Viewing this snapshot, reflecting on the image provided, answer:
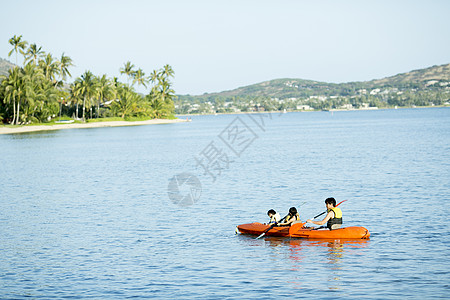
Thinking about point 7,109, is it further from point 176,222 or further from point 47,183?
point 176,222

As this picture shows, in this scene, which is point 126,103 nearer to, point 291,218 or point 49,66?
point 49,66

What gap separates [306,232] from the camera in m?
21.3

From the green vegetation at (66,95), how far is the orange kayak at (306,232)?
10102 centimetres

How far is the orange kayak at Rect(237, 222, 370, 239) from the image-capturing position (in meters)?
20.8

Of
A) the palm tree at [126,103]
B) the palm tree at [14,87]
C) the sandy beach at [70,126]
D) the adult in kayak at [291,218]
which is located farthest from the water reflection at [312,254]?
the palm tree at [126,103]

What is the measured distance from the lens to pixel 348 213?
88.3ft

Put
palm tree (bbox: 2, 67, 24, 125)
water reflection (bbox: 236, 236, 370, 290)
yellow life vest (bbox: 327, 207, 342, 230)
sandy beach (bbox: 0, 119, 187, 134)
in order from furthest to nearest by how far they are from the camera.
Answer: sandy beach (bbox: 0, 119, 187, 134) < palm tree (bbox: 2, 67, 24, 125) < yellow life vest (bbox: 327, 207, 342, 230) < water reflection (bbox: 236, 236, 370, 290)

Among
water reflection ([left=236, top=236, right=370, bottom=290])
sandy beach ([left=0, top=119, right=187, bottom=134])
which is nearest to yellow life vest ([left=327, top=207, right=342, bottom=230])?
water reflection ([left=236, top=236, right=370, bottom=290])

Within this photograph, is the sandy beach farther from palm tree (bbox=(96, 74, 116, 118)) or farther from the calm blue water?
the calm blue water

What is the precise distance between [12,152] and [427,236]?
6152 cm

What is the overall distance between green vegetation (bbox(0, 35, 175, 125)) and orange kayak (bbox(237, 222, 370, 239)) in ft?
331

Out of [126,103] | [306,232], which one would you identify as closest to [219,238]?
[306,232]

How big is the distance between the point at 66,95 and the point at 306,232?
137 meters

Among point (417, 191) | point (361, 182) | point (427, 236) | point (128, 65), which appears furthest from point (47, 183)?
point (128, 65)
